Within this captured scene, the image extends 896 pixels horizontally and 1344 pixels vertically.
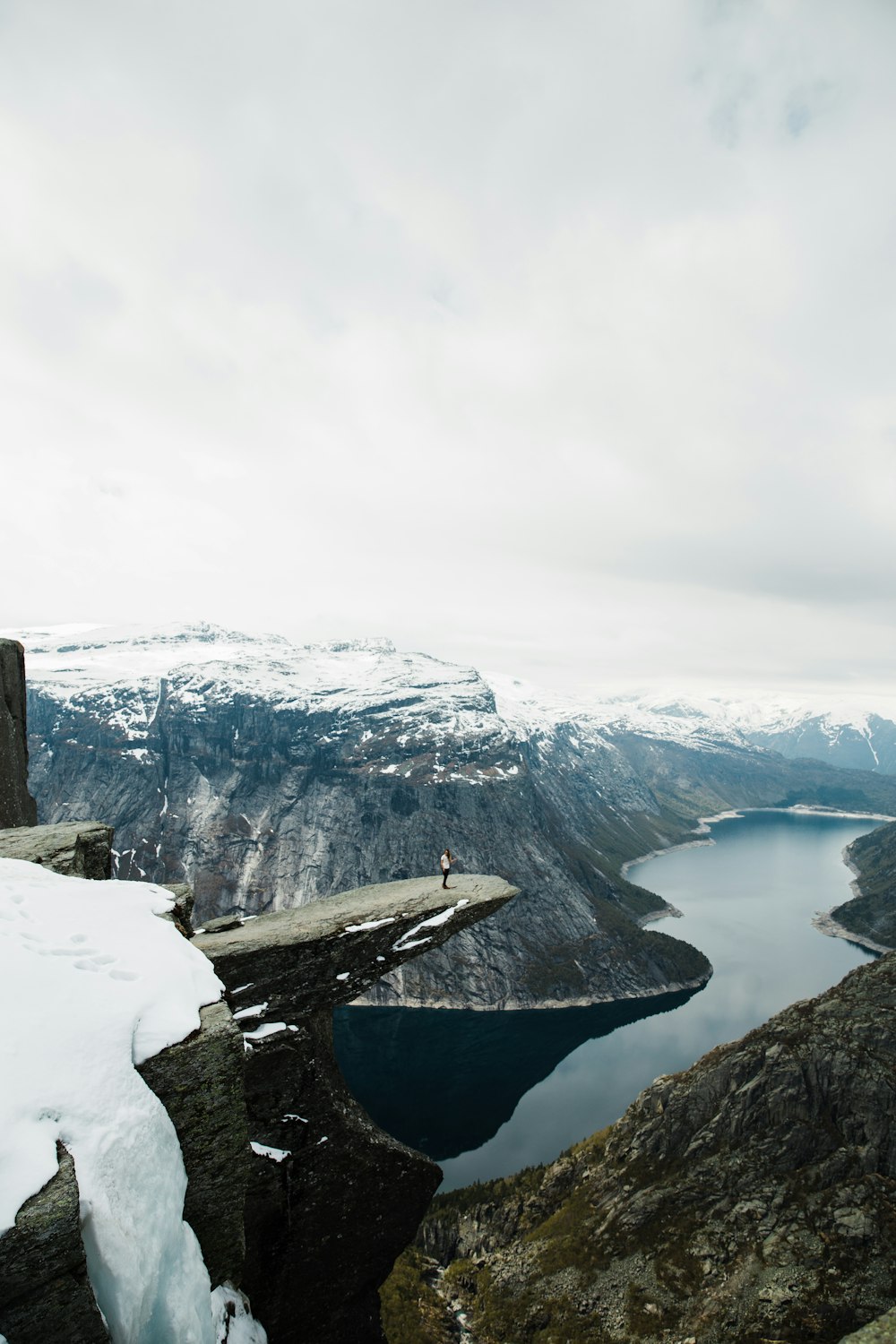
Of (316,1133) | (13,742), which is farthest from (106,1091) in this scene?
(13,742)

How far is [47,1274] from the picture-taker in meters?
6.38

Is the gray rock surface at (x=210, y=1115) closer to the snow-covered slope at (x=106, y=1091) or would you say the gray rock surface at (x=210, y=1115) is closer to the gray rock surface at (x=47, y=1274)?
the snow-covered slope at (x=106, y=1091)

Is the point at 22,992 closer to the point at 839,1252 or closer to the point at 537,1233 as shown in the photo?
the point at 839,1252

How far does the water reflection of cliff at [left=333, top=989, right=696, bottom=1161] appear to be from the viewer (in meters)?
125

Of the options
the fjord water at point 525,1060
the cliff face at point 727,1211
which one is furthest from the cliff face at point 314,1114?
the fjord water at point 525,1060

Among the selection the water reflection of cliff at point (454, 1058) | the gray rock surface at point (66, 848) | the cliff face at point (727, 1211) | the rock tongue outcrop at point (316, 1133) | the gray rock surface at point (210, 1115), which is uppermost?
the gray rock surface at point (66, 848)

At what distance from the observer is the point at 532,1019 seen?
183m

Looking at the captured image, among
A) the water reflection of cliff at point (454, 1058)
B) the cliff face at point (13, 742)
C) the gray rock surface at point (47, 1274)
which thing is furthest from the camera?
the water reflection of cliff at point (454, 1058)

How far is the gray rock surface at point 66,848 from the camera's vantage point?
47.1ft

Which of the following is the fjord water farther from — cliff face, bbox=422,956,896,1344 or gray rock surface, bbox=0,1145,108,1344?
gray rock surface, bbox=0,1145,108,1344

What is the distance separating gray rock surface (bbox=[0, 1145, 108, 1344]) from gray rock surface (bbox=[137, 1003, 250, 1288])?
2.68 meters

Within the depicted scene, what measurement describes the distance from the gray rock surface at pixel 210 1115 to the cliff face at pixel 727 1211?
58.7m

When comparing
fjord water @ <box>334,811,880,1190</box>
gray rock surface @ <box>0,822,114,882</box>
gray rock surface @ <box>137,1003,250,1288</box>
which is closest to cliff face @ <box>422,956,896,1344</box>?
fjord water @ <box>334,811,880,1190</box>

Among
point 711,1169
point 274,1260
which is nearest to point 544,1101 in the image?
point 711,1169
